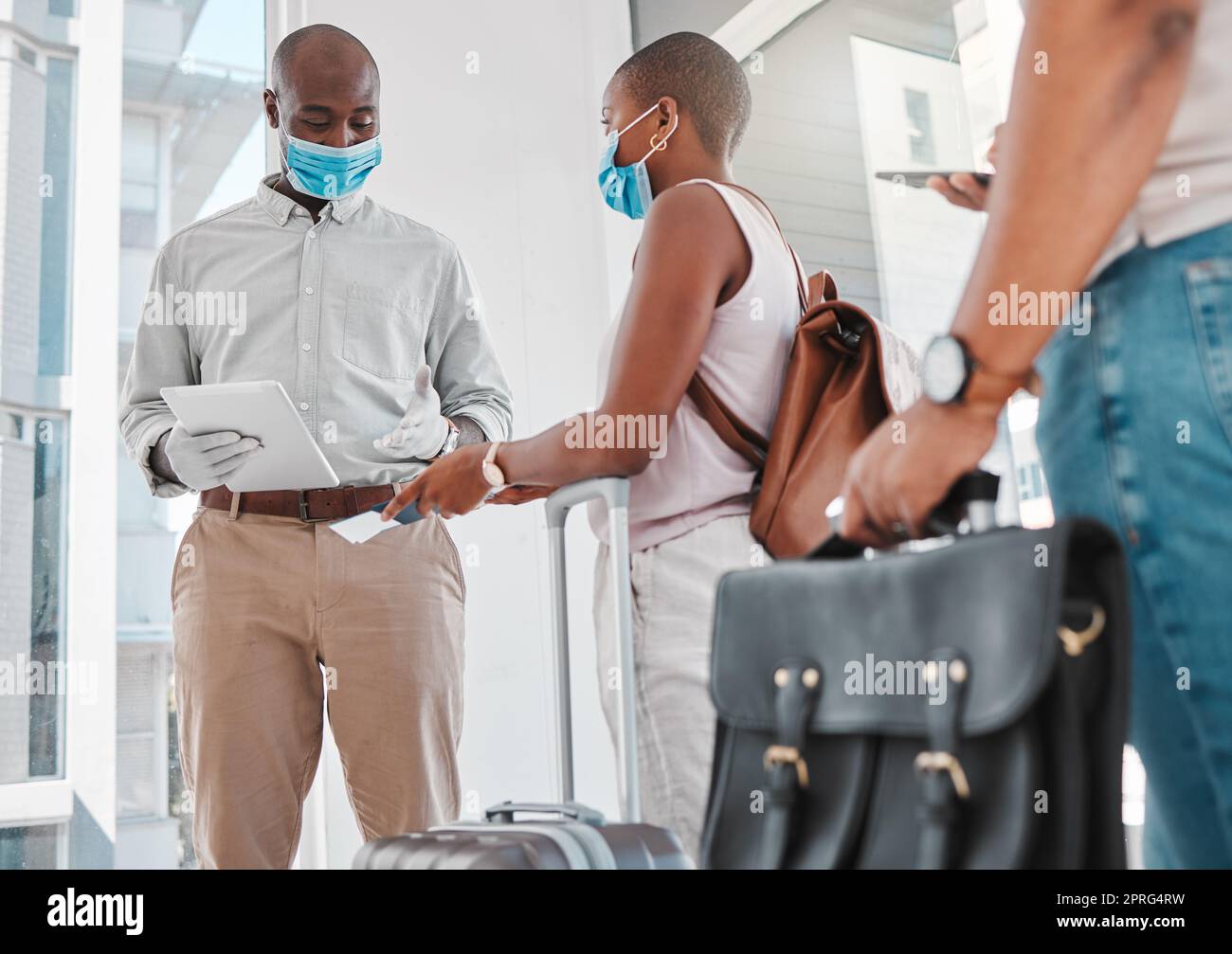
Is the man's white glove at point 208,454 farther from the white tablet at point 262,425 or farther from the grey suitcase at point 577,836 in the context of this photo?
the grey suitcase at point 577,836

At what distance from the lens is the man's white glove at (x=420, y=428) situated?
1.45 meters

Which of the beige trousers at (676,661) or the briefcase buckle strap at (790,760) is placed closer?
the briefcase buckle strap at (790,760)

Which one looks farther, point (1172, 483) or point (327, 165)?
point (327, 165)

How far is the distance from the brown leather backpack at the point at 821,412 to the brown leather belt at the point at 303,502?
65 cm

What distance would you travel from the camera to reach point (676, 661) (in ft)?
3.45

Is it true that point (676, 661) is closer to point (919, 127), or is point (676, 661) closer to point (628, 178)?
point (628, 178)

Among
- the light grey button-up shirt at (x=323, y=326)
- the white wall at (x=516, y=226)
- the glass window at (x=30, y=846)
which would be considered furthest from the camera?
the white wall at (x=516, y=226)

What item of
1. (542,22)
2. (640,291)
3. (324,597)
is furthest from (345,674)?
(542,22)

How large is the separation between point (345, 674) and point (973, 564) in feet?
3.48

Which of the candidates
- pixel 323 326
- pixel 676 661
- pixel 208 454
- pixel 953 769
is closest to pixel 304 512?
pixel 208 454

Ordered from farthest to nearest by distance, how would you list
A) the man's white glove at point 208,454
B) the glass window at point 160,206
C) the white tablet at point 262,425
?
the glass window at point 160,206, the man's white glove at point 208,454, the white tablet at point 262,425

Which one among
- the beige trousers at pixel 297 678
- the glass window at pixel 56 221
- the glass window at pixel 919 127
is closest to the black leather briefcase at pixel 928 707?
the beige trousers at pixel 297 678

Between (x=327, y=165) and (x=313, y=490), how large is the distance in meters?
0.53
